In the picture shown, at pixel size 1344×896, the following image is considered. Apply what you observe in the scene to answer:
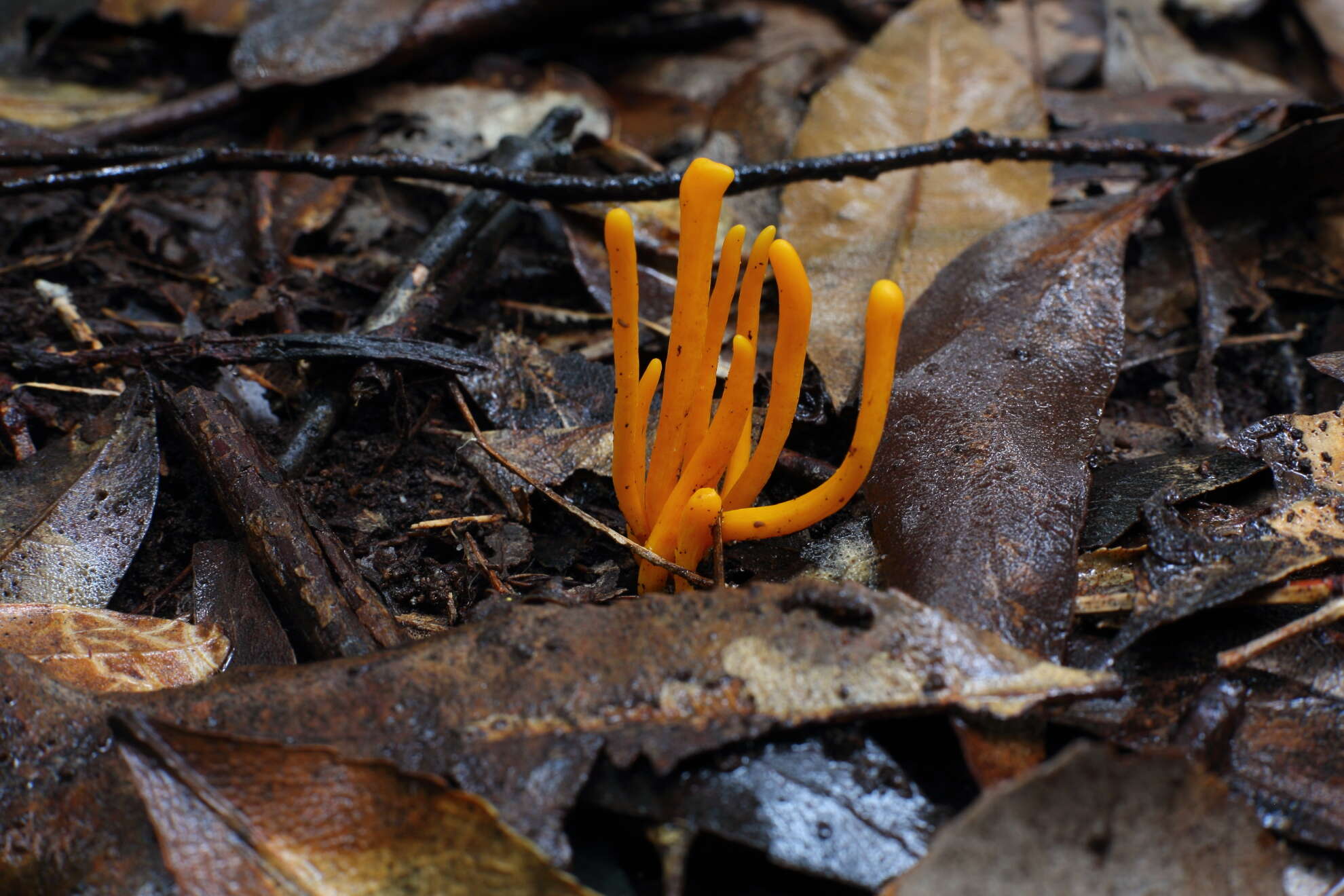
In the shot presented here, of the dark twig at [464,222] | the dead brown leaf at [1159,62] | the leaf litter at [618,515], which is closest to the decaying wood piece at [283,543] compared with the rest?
the leaf litter at [618,515]

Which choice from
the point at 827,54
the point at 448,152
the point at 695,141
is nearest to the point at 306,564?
the point at 448,152

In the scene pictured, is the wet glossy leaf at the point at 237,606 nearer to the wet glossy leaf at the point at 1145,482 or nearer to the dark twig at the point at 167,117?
the wet glossy leaf at the point at 1145,482

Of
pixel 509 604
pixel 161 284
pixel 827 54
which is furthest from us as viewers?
pixel 827 54

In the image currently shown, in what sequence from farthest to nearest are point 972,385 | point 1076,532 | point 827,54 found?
point 827,54 < point 972,385 < point 1076,532

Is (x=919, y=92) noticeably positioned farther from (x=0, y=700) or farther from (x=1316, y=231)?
(x=0, y=700)

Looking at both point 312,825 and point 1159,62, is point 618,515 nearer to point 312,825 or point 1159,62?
point 312,825

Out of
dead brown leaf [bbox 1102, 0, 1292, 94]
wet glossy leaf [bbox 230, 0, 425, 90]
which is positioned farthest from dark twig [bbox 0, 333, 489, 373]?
dead brown leaf [bbox 1102, 0, 1292, 94]

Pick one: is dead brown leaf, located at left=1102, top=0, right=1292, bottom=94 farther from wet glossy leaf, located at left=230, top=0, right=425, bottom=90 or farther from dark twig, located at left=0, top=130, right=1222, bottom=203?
wet glossy leaf, located at left=230, top=0, right=425, bottom=90
